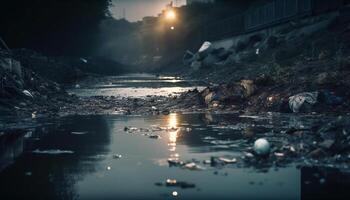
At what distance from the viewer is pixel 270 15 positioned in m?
43.7

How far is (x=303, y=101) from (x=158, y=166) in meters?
7.44

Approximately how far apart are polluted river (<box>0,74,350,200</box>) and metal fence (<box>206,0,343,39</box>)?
21.8 m

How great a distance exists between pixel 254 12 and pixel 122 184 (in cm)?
4289

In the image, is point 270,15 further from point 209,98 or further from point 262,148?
point 262,148

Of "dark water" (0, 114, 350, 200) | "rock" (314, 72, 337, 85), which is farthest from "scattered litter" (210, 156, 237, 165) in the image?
"rock" (314, 72, 337, 85)

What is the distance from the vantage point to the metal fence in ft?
110

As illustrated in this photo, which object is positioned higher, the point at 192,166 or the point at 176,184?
the point at 192,166

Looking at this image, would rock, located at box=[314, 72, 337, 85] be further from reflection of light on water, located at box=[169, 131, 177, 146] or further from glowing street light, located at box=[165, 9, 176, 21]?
glowing street light, located at box=[165, 9, 176, 21]

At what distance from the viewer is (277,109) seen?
50.6ft

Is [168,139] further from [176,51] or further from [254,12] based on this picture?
[176,51]

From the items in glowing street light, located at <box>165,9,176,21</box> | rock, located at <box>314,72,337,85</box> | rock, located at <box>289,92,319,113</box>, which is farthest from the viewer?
glowing street light, located at <box>165,9,176,21</box>

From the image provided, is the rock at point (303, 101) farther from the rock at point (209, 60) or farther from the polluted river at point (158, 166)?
the rock at point (209, 60)

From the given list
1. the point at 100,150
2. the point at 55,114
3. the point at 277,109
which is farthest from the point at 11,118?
the point at 277,109

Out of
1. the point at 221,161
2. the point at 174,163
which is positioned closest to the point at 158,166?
the point at 174,163
